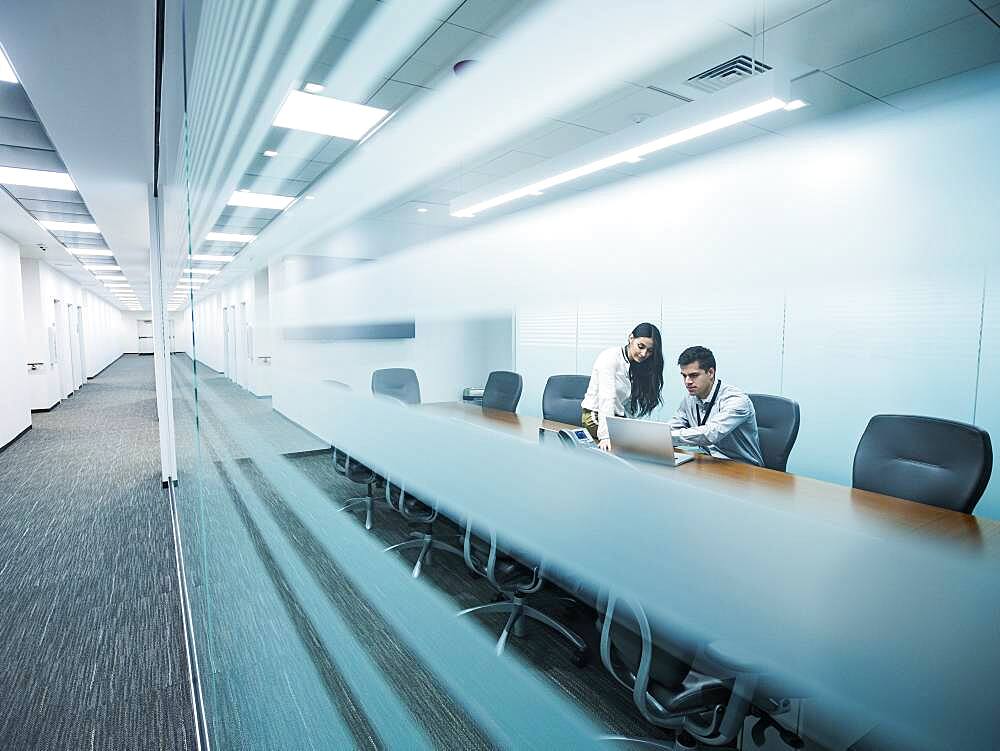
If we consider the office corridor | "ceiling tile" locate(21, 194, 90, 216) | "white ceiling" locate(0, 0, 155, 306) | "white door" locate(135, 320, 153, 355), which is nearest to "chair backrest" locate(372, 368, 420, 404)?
the office corridor

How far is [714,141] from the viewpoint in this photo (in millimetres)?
165

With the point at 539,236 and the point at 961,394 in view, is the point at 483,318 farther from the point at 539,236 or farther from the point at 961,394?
the point at 961,394

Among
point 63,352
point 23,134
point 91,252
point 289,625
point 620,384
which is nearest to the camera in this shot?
point 620,384

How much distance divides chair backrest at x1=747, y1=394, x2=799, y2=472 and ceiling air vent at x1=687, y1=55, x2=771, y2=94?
0.11 m

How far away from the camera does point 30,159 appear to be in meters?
2.86

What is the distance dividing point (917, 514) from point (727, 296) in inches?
3.2

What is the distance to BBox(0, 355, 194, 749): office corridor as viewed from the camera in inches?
53.6

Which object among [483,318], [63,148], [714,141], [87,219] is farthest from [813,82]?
[87,219]

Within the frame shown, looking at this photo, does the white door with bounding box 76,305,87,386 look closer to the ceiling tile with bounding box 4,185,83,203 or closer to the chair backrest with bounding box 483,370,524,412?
the ceiling tile with bounding box 4,185,83,203

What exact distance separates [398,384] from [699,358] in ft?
0.63

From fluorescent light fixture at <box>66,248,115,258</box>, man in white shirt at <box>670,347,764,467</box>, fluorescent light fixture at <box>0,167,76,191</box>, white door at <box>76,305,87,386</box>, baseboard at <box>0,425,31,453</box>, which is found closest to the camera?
man in white shirt at <box>670,347,764,467</box>

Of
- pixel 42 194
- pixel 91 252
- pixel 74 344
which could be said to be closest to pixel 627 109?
pixel 42 194

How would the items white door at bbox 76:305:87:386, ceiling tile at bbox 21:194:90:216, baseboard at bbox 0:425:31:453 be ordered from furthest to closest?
white door at bbox 76:305:87:386, baseboard at bbox 0:425:31:453, ceiling tile at bbox 21:194:90:216

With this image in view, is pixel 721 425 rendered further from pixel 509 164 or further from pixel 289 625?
pixel 289 625
